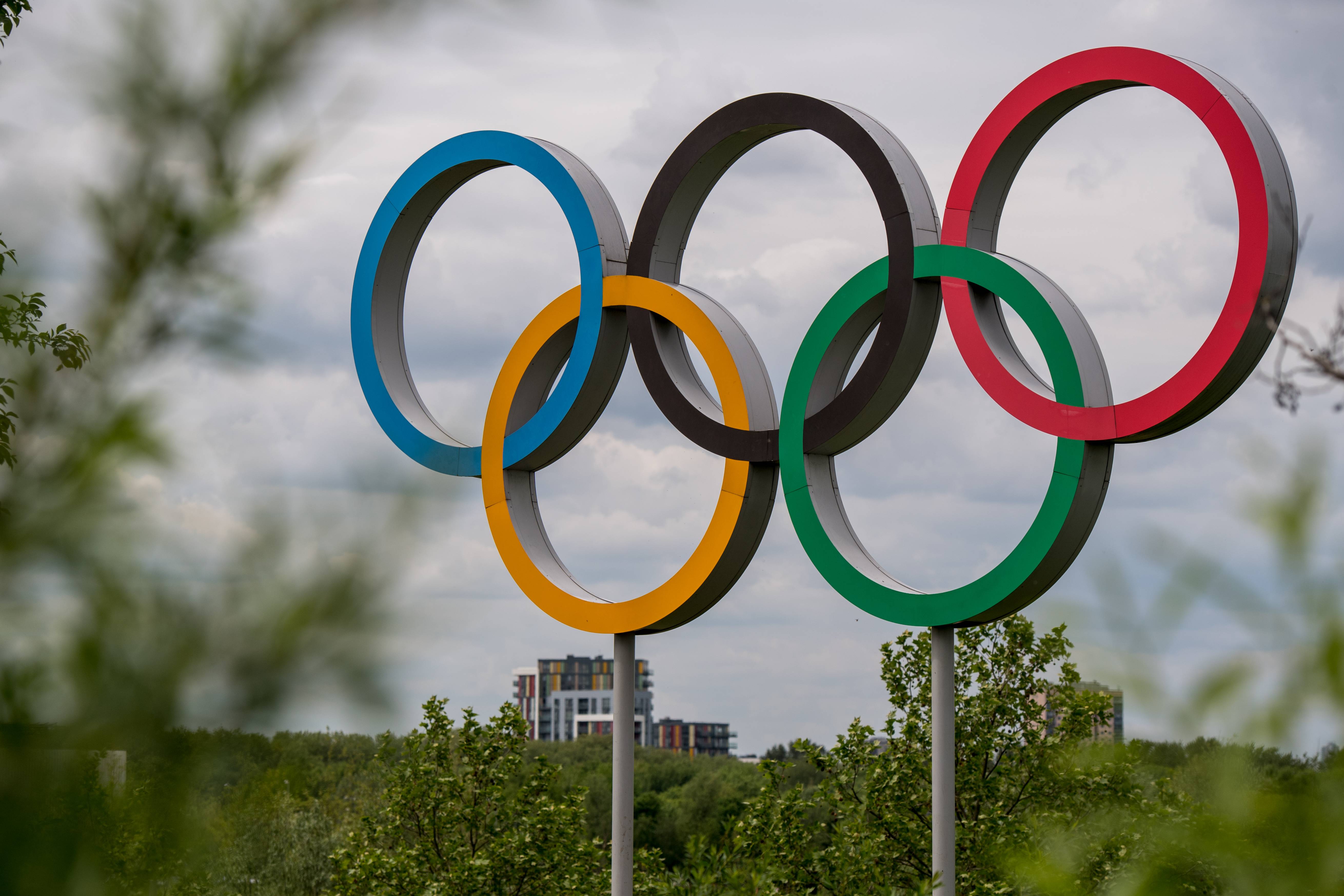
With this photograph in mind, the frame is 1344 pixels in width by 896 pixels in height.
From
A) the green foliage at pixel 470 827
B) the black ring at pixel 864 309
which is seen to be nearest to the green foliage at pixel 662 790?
the green foliage at pixel 470 827

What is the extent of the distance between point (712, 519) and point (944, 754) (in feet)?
6.95

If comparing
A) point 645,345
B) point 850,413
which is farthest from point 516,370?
point 850,413

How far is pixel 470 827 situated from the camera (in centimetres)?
1173

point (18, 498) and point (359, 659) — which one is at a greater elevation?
point (18, 498)

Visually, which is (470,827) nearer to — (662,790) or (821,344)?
(821,344)

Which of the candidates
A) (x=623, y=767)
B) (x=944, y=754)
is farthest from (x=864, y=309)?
(x=623, y=767)

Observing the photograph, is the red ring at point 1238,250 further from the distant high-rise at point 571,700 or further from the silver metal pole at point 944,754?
the distant high-rise at point 571,700

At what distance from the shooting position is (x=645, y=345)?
8656 millimetres

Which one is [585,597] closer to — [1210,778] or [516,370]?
[516,370]

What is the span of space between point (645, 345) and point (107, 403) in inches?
278

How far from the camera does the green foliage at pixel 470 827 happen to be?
1109cm

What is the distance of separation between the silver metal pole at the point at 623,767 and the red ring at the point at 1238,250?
3.16m

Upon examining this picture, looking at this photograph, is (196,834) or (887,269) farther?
(887,269)

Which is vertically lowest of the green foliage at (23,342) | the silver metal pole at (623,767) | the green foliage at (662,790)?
the green foliage at (662,790)
